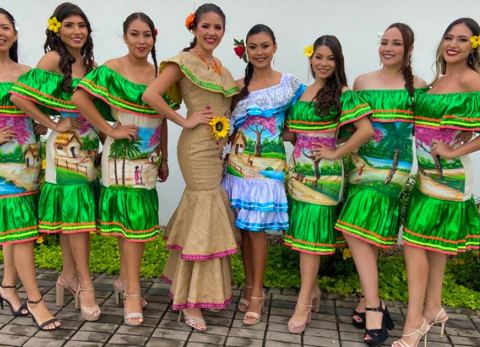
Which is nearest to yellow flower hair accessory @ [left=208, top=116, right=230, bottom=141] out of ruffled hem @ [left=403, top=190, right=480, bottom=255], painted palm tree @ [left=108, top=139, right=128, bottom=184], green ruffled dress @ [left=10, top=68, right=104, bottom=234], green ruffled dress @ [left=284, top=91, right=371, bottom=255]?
green ruffled dress @ [left=284, top=91, right=371, bottom=255]

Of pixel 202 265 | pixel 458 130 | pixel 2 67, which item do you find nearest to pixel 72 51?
pixel 2 67

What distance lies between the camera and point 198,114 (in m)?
3.26

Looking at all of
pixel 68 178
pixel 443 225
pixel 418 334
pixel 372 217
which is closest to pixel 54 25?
pixel 68 178

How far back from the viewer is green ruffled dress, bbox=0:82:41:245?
3211 mm

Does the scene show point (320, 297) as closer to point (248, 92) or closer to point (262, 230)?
point (262, 230)

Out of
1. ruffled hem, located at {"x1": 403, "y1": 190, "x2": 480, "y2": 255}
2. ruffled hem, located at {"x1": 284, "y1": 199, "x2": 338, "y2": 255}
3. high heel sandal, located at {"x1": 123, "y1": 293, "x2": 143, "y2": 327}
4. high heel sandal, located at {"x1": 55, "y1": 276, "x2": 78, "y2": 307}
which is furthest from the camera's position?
high heel sandal, located at {"x1": 55, "y1": 276, "x2": 78, "y2": 307}

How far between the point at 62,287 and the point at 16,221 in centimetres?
68

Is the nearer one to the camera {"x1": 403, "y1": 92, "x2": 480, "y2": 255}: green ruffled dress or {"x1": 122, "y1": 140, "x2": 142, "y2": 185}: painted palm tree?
{"x1": 403, "y1": 92, "x2": 480, "y2": 255}: green ruffled dress

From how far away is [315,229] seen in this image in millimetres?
3287

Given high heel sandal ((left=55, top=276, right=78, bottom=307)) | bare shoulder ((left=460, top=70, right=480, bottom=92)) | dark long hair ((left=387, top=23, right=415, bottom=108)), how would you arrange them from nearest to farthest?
bare shoulder ((left=460, top=70, right=480, bottom=92)) < dark long hair ((left=387, top=23, right=415, bottom=108)) < high heel sandal ((left=55, top=276, right=78, bottom=307))

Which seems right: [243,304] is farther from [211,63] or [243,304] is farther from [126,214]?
[211,63]

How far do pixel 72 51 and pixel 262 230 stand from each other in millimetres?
1720

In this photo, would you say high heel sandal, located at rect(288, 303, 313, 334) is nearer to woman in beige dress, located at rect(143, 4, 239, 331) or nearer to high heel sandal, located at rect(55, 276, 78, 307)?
woman in beige dress, located at rect(143, 4, 239, 331)

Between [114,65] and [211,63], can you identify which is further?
[211,63]
